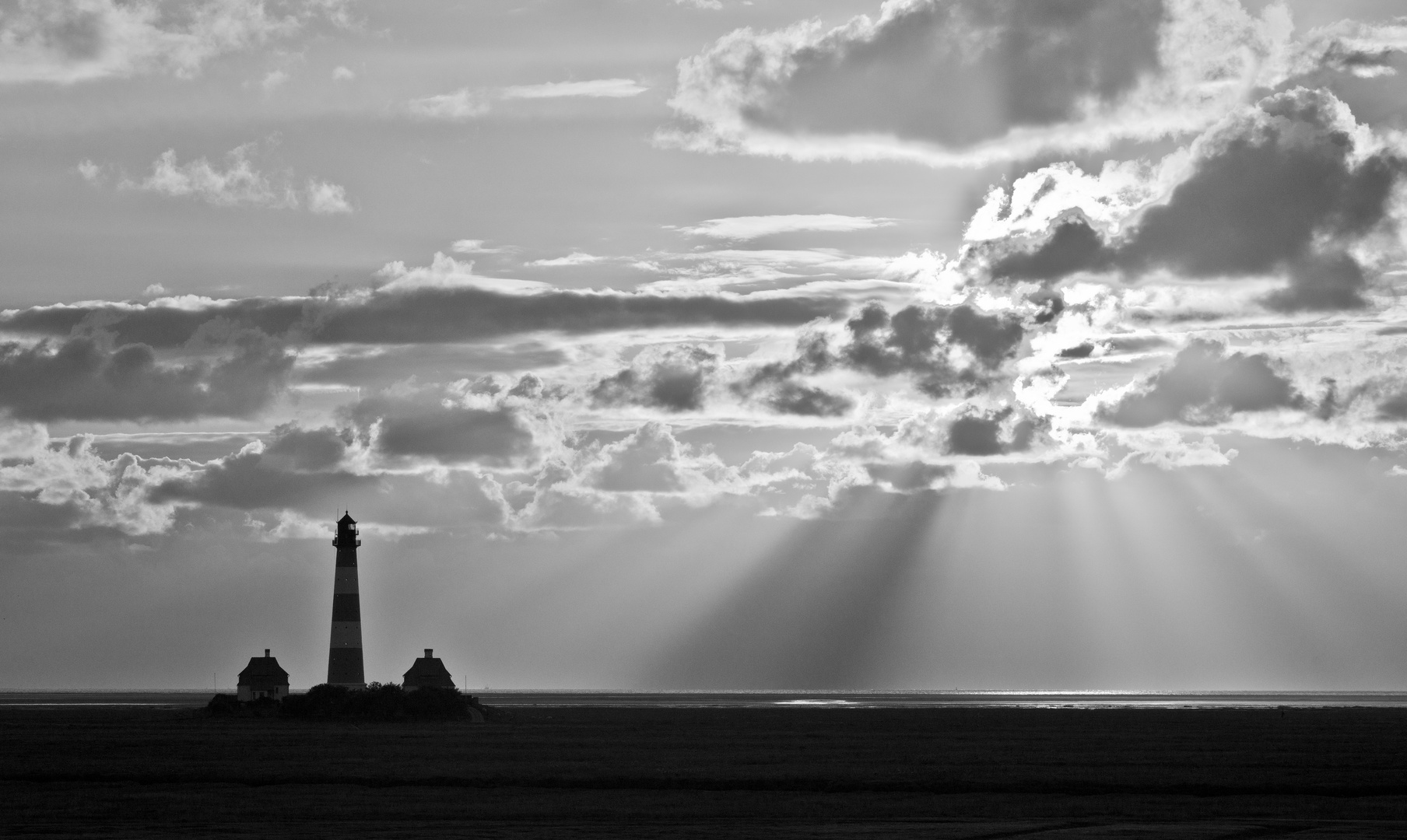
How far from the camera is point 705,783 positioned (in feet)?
146

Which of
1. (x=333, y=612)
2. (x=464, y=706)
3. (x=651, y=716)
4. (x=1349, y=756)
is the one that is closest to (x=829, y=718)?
(x=651, y=716)

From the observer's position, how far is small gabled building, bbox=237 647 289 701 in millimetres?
116375

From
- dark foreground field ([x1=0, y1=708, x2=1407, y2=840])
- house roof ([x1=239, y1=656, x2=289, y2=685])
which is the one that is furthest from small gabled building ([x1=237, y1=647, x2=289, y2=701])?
dark foreground field ([x1=0, y1=708, x2=1407, y2=840])

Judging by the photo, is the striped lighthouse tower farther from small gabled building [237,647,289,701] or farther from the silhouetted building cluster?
small gabled building [237,647,289,701]

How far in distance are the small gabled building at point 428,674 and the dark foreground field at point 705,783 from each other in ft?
95.6

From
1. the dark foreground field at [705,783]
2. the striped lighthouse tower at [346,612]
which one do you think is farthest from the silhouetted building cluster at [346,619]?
the dark foreground field at [705,783]

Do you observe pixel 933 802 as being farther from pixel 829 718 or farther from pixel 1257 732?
pixel 829 718

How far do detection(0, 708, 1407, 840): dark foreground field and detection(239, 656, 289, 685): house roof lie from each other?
32.5m

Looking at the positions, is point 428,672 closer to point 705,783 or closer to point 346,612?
point 346,612

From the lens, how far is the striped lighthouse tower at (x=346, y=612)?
10062cm

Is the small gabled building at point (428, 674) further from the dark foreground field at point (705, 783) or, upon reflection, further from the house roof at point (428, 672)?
the dark foreground field at point (705, 783)

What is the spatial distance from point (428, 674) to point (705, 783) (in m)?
74.3

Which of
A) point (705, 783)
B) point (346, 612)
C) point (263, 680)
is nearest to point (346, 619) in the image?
point (346, 612)

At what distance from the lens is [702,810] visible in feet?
119
